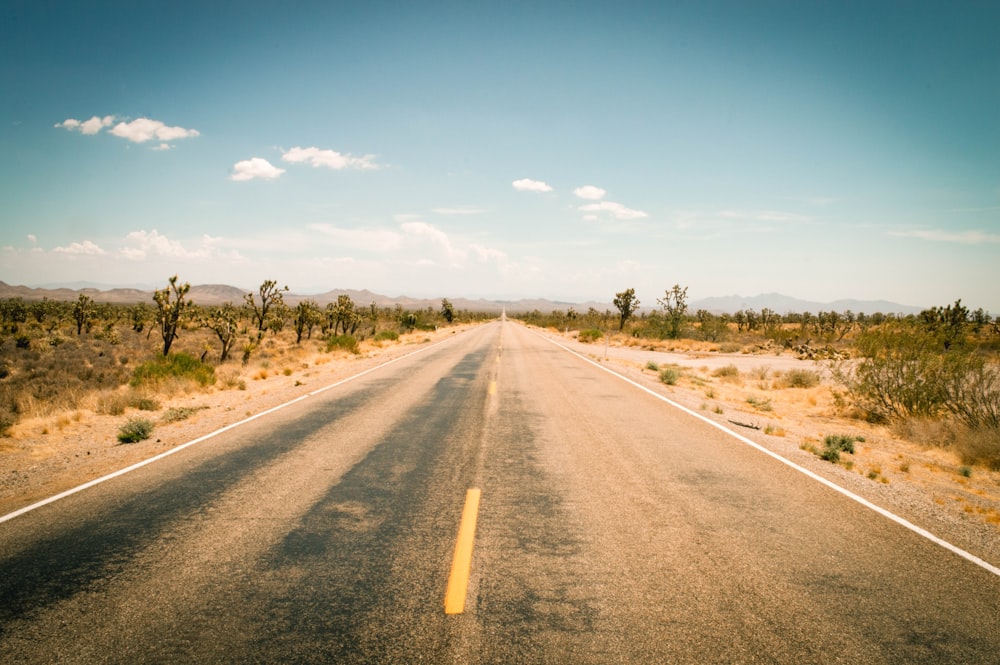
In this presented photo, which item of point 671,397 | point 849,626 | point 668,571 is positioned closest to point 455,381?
point 671,397

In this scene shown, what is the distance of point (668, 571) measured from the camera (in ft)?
11.8

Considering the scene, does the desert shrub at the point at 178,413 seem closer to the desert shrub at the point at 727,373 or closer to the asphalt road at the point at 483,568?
the asphalt road at the point at 483,568

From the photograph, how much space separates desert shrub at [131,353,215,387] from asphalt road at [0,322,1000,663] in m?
8.08

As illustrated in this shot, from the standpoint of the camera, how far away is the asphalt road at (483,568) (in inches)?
108

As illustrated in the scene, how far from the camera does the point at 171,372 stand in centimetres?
1344

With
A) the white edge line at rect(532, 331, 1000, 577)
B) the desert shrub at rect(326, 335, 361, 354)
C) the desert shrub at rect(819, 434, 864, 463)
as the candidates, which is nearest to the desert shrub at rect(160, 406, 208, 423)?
the white edge line at rect(532, 331, 1000, 577)

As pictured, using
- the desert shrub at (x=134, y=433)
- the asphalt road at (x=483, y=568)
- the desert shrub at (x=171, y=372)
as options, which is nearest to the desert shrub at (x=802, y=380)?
the asphalt road at (x=483, y=568)

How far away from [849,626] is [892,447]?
7.61 metres

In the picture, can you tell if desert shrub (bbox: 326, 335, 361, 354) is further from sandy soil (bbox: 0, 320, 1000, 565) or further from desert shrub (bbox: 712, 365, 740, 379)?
desert shrub (bbox: 712, 365, 740, 379)

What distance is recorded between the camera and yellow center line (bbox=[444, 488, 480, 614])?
3068 millimetres

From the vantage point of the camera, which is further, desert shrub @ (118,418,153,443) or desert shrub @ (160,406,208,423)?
desert shrub @ (160,406,208,423)

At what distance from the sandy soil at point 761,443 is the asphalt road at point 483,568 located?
68 cm

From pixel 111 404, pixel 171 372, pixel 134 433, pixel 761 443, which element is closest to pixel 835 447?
pixel 761 443

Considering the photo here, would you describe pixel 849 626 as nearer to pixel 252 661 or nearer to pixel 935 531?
pixel 935 531
